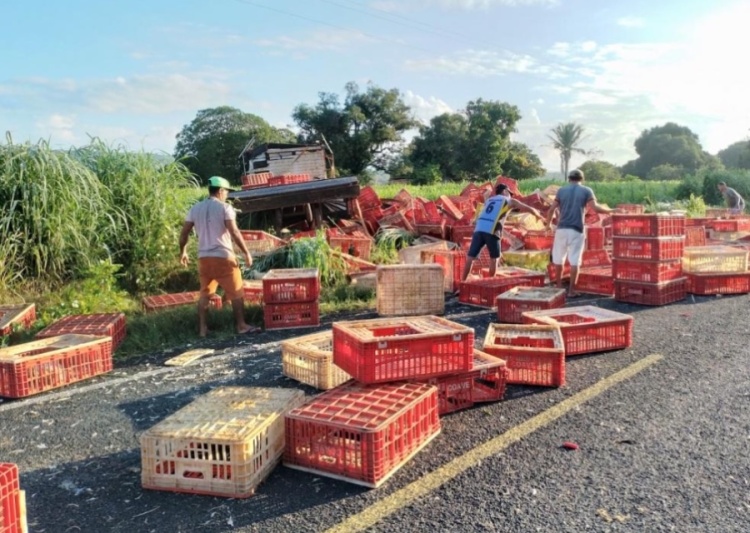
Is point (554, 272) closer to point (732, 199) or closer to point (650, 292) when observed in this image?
point (650, 292)

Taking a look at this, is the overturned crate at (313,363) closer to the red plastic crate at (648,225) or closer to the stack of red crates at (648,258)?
the stack of red crates at (648,258)

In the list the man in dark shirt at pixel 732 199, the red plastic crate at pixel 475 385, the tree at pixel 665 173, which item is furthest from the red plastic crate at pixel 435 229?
the tree at pixel 665 173

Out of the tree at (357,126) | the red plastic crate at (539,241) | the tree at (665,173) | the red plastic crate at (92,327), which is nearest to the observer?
the red plastic crate at (92,327)

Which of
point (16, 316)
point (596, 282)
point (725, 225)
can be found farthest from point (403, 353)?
point (725, 225)

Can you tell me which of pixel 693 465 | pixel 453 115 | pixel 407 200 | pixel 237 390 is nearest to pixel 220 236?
pixel 237 390

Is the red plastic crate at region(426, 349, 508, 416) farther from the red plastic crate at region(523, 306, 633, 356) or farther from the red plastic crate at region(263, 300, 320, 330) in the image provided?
the red plastic crate at region(263, 300, 320, 330)

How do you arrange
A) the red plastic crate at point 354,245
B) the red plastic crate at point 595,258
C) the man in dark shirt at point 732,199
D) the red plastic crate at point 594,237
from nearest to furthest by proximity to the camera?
the red plastic crate at point 595,258, the red plastic crate at point 354,245, the red plastic crate at point 594,237, the man in dark shirt at point 732,199

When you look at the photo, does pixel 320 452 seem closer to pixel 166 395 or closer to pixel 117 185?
pixel 166 395

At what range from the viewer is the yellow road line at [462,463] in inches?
125

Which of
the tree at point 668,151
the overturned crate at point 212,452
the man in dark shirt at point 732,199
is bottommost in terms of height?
the overturned crate at point 212,452

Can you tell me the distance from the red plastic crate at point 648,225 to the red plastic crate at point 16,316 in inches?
311

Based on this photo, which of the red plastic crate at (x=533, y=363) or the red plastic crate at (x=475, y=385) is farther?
the red plastic crate at (x=533, y=363)

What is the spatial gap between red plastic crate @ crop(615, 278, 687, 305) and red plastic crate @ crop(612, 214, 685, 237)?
2.28 feet

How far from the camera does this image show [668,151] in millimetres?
85250
